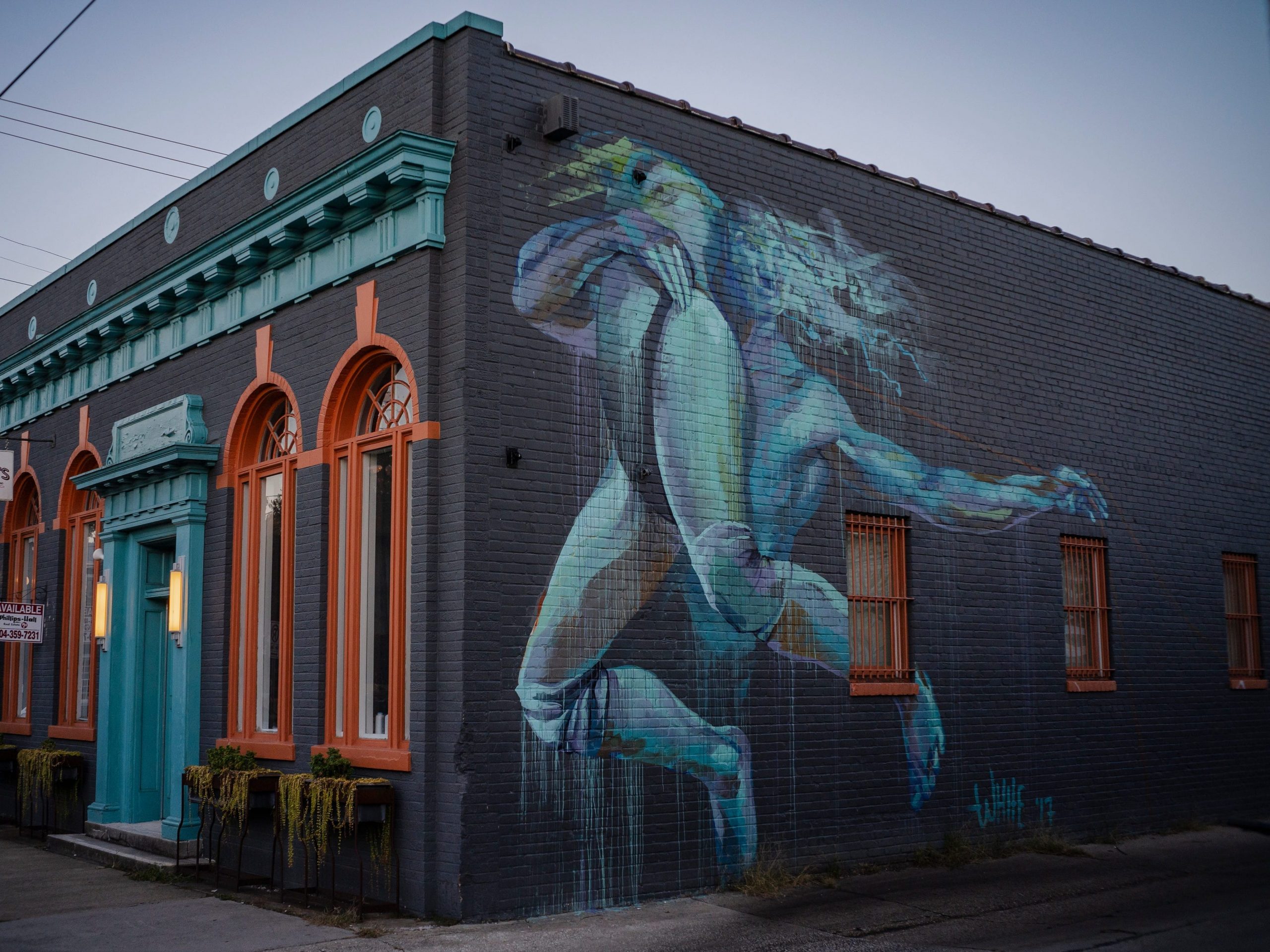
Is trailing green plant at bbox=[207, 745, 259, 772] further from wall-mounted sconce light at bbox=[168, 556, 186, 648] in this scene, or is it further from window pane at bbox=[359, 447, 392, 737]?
wall-mounted sconce light at bbox=[168, 556, 186, 648]

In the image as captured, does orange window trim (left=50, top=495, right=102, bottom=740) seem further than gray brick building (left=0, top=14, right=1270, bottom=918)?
Yes

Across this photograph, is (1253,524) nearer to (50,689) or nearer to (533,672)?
(533,672)

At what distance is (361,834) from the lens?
10.5m

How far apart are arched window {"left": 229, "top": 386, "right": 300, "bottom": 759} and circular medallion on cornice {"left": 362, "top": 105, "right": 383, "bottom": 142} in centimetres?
290

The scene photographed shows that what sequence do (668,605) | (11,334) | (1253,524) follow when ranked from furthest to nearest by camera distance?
(11,334), (1253,524), (668,605)

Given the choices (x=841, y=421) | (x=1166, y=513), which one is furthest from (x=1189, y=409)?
(x=841, y=421)

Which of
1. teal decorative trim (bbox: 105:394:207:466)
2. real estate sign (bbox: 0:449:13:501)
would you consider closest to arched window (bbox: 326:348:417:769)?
teal decorative trim (bbox: 105:394:207:466)

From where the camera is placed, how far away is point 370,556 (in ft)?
37.8

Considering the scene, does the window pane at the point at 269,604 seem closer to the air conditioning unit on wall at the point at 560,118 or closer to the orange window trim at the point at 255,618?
the orange window trim at the point at 255,618

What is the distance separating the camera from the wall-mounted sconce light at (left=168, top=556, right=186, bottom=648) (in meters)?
13.8

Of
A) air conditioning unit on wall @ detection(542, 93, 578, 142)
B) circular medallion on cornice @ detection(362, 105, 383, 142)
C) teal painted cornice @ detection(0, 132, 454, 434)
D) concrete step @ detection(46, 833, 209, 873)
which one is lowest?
concrete step @ detection(46, 833, 209, 873)

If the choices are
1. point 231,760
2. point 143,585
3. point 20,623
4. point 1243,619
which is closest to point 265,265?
point 143,585

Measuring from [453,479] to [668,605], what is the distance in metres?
2.24

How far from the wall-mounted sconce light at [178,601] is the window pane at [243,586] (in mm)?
858
